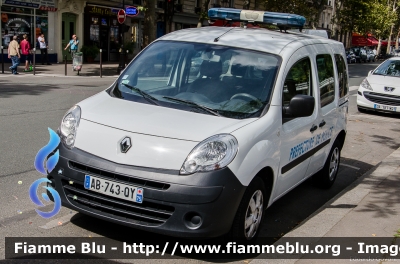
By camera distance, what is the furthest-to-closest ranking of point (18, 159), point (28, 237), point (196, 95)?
1. point (18, 159)
2. point (196, 95)
3. point (28, 237)

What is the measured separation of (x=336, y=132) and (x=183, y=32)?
243 centimetres

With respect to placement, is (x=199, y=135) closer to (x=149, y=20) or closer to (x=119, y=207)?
(x=119, y=207)

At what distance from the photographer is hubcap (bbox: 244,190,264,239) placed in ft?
14.8

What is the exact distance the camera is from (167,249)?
455 centimetres

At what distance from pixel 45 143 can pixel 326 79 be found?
14.8 feet

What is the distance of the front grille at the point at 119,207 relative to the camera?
4.16 metres

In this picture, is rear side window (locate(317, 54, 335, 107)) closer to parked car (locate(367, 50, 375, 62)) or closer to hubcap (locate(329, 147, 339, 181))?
hubcap (locate(329, 147, 339, 181))

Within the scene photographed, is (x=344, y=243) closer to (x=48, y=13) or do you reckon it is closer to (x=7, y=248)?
(x=7, y=248)

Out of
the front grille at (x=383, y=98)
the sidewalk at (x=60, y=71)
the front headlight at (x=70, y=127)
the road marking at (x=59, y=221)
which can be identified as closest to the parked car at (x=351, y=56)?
the sidewalk at (x=60, y=71)

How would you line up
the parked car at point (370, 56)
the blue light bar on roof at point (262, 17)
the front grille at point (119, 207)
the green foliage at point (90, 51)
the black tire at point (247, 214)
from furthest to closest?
the parked car at point (370, 56)
the green foliage at point (90, 51)
the blue light bar on roof at point (262, 17)
the black tire at point (247, 214)
the front grille at point (119, 207)

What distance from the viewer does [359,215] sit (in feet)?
18.2

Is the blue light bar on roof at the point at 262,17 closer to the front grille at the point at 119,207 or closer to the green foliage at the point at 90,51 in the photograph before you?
the front grille at the point at 119,207

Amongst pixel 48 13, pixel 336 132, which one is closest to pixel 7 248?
pixel 336 132

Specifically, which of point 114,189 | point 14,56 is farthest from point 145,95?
point 14,56
